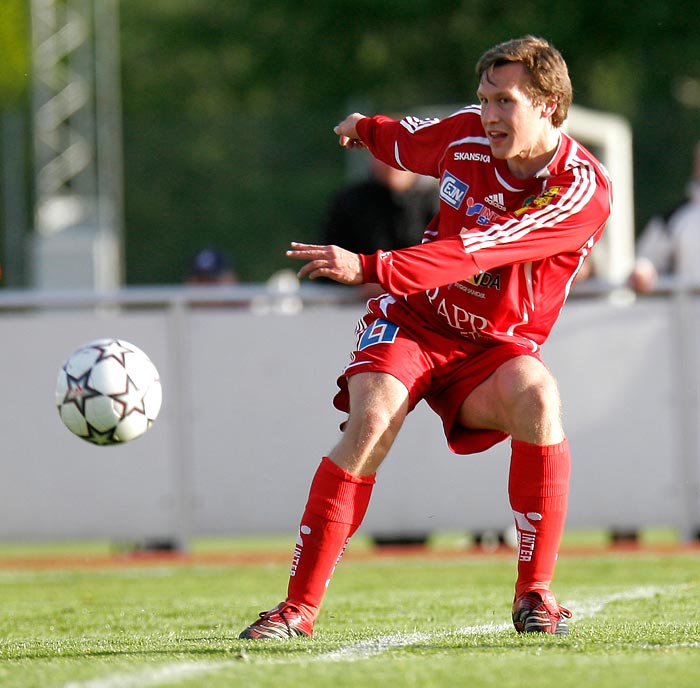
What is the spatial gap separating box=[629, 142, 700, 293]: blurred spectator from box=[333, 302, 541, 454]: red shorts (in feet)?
15.4

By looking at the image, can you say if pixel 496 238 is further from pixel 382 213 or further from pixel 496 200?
pixel 382 213

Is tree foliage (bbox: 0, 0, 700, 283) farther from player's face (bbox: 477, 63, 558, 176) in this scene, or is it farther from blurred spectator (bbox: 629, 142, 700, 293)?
player's face (bbox: 477, 63, 558, 176)

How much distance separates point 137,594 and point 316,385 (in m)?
2.64

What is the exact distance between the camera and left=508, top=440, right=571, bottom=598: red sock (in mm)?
5391

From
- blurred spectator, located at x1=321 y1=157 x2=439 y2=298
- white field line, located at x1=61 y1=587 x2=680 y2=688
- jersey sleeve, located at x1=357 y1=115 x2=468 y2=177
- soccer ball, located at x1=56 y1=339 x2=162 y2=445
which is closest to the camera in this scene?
white field line, located at x1=61 y1=587 x2=680 y2=688

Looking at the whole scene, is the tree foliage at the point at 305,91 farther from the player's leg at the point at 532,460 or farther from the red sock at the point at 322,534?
the red sock at the point at 322,534

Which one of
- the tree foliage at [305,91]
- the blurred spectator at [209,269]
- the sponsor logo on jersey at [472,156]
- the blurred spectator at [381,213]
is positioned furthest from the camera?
the tree foliage at [305,91]

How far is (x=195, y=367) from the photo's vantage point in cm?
987

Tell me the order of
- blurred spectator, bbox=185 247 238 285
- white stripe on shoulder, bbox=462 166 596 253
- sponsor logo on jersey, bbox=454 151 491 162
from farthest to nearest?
blurred spectator, bbox=185 247 238 285 → sponsor logo on jersey, bbox=454 151 491 162 → white stripe on shoulder, bbox=462 166 596 253

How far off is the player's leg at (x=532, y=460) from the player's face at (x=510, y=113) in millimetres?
774

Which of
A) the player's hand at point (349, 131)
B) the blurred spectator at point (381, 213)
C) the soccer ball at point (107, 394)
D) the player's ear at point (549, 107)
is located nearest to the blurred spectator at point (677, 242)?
the blurred spectator at point (381, 213)

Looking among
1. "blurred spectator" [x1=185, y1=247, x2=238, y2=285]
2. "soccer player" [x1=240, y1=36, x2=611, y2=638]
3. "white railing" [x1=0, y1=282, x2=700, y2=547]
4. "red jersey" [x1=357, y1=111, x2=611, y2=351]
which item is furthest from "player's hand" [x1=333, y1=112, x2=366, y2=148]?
"blurred spectator" [x1=185, y1=247, x2=238, y2=285]

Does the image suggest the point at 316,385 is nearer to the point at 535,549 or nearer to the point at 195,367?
the point at 195,367

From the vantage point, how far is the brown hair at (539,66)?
17.3ft
